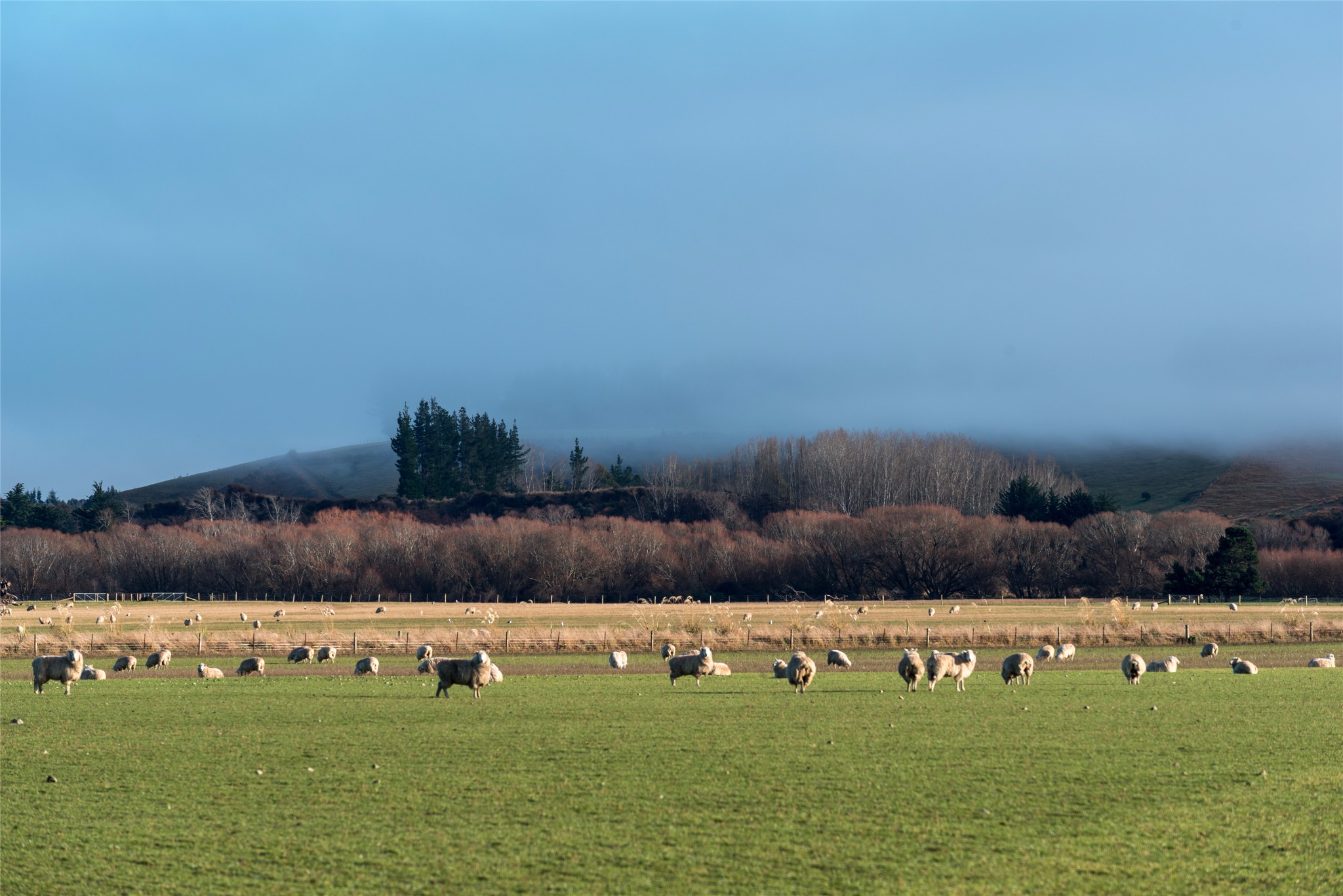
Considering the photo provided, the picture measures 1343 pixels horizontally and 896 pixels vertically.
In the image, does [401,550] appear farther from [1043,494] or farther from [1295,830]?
[1295,830]

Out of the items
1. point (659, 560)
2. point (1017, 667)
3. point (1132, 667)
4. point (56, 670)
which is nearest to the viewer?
point (56, 670)

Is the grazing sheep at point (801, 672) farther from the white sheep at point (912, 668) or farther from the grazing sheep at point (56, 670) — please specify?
the grazing sheep at point (56, 670)

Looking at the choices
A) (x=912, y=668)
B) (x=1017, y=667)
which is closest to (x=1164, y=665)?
(x=1017, y=667)

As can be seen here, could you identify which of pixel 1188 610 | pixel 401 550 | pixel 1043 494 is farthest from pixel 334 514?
pixel 1188 610

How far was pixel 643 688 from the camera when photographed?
31531 millimetres

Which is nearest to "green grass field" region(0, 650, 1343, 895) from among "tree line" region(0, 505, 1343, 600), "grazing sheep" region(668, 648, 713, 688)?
"grazing sheep" region(668, 648, 713, 688)

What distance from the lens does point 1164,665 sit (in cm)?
3766

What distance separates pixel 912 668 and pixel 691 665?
23.8 ft

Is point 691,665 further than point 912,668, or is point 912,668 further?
point 691,665

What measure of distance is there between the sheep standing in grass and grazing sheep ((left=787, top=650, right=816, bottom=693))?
46.6ft

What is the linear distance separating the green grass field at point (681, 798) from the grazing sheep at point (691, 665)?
7.28 m

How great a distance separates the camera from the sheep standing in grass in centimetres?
3731

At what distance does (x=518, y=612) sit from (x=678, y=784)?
74680 millimetres

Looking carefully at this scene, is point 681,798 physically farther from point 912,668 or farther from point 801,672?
point 912,668
